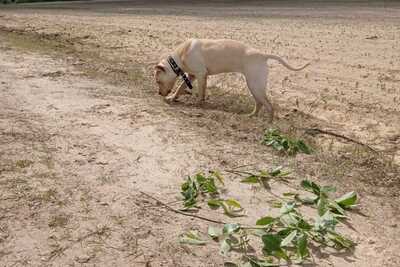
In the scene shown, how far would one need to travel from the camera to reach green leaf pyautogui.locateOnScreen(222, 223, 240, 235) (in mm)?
3988

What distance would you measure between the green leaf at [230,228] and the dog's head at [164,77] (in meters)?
4.06

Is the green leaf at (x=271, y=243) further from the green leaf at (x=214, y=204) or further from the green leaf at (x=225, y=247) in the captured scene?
the green leaf at (x=214, y=204)

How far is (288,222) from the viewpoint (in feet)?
13.5

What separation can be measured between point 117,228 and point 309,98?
4.70m

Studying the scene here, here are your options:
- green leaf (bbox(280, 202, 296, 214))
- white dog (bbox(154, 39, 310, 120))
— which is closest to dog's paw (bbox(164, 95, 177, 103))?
white dog (bbox(154, 39, 310, 120))

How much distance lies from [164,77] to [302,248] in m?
4.51

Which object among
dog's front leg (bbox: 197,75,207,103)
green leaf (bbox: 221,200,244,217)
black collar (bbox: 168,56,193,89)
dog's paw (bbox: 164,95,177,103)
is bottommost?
green leaf (bbox: 221,200,244,217)

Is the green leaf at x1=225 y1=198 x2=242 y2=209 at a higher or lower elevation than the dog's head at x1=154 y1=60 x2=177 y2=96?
lower

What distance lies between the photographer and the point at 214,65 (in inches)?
299

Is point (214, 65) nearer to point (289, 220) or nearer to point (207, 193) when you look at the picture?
point (207, 193)

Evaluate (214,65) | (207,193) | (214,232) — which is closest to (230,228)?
(214,232)

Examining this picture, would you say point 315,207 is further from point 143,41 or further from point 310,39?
point 143,41

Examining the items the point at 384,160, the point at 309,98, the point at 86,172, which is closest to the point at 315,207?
the point at 384,160

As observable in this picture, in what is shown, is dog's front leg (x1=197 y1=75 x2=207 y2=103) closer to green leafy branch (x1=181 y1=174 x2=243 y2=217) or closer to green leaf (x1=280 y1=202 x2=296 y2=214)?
green leafy branch (x1=181 y1=174 x2=243 y2=217)
